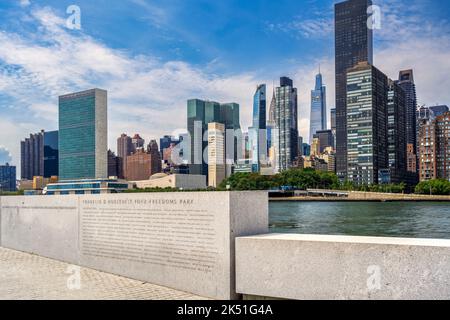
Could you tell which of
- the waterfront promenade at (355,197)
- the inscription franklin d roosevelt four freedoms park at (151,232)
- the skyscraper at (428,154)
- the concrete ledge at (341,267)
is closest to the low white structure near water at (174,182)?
the waterfront promenade at (355,197)

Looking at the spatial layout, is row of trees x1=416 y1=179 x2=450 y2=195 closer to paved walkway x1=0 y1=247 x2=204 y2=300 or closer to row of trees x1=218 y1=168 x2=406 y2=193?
row of trees x1=218 y1=168 x2=406 y2=193

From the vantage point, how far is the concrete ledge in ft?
23.7

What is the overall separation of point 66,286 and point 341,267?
6.03 m

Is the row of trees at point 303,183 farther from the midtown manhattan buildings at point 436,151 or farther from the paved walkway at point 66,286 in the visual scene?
the paved walkway at point 66,286

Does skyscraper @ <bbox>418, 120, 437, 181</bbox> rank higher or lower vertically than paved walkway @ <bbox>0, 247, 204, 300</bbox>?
higher

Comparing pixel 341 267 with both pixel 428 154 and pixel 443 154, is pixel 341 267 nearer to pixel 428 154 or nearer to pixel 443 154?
pixel 428 154

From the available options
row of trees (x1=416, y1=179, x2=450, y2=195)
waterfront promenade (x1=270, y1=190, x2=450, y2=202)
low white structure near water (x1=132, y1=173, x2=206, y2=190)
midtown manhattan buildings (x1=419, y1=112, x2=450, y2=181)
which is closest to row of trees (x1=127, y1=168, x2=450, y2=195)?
row of trees (x1=416, y1=179, x2=450, y2=195)

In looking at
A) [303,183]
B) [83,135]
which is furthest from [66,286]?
[83,135]

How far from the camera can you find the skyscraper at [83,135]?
182250mm

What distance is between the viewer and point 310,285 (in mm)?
8203

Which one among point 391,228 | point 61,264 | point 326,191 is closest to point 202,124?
point 326,191

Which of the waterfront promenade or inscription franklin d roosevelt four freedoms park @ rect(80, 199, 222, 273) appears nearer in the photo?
inscription franklin d roosevelt four freedoms park @ rect(80, 199, 222, 273)

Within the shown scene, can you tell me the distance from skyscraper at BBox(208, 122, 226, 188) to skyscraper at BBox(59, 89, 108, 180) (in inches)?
1621
